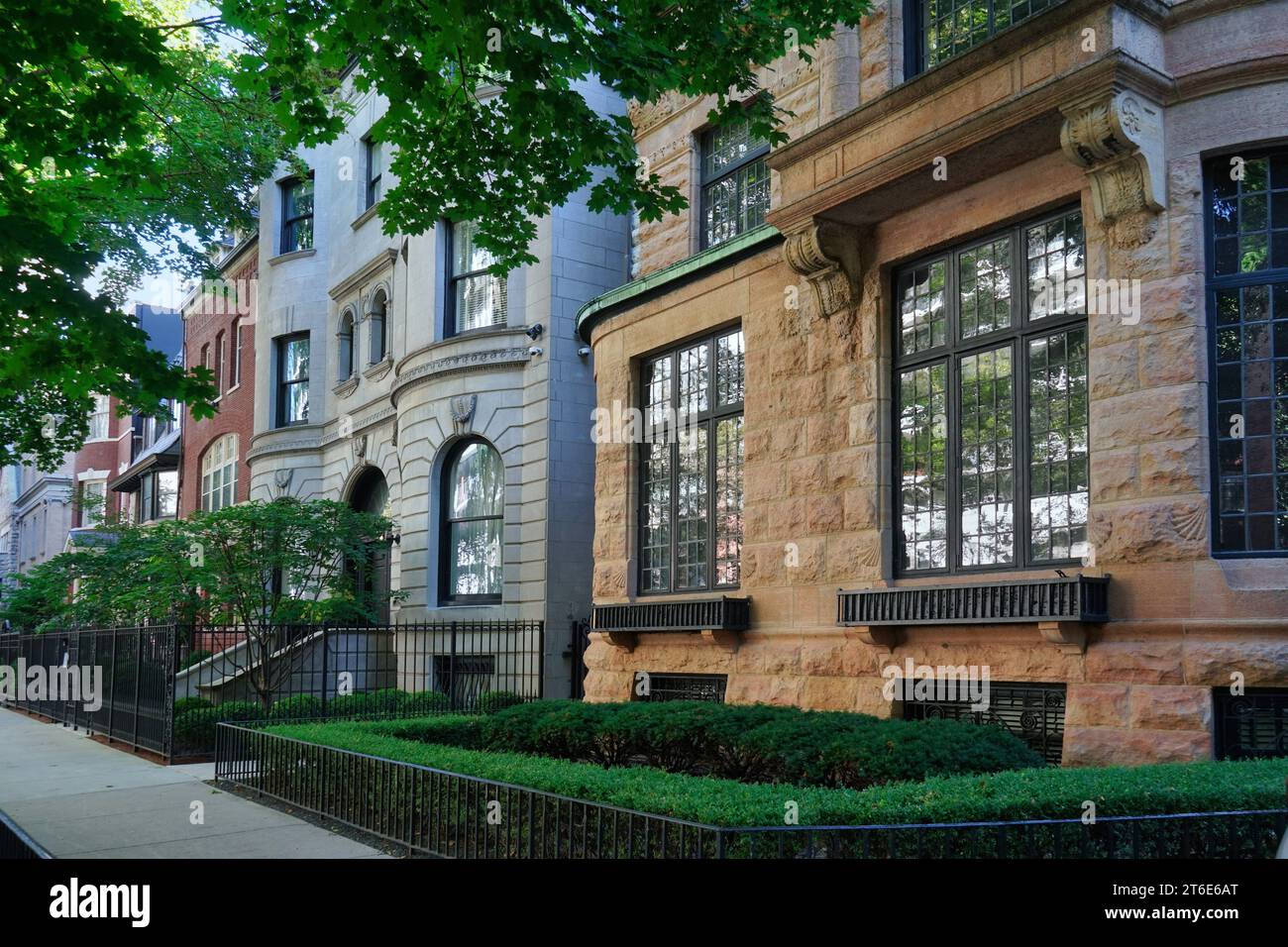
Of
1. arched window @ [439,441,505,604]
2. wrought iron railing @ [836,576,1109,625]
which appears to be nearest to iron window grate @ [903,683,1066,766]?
wrought iron railing @ [836,576,1109,625]

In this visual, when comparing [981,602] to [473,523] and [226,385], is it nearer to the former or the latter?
[473,523]

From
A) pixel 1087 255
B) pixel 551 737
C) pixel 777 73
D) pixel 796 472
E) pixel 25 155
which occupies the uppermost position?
pixel 777 73

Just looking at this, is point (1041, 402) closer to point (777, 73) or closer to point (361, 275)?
point (777, 73)

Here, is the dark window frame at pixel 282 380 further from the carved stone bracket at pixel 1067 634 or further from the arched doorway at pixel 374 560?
the carved stone bracket at pixel 1067 634

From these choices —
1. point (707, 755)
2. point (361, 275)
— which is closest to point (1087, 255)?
point (707, 755)

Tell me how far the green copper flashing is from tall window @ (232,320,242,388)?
20.5 metres

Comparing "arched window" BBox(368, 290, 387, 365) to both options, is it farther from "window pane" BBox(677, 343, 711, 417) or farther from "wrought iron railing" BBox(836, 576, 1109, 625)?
"wrought iron railing" BBox(836, 576, 1109, 625)

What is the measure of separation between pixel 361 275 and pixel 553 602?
36.3 feet

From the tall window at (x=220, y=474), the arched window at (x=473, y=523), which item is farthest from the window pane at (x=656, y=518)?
the tall window at (x=220, y=474)

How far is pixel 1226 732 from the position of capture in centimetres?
899

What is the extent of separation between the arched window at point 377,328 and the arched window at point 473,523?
5.41 meters

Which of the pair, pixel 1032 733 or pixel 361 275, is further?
pixel 361 275

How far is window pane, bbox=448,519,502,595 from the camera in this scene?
2252cm
